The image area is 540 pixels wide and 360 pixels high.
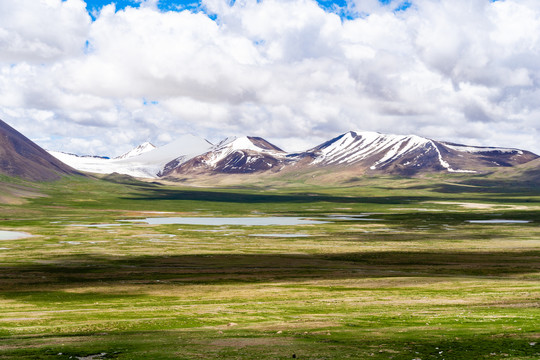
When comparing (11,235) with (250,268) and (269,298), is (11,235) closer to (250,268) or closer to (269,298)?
(250,268)

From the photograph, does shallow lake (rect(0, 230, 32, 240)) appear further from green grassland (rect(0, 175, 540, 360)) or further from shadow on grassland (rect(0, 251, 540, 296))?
shadow on grassland (rect(0, 251, 540, 296))

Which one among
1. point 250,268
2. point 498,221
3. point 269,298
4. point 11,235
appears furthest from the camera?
point 498,221

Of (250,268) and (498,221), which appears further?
(498,221)

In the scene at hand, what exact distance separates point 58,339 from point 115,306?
16.1 meters

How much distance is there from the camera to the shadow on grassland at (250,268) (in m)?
70.6

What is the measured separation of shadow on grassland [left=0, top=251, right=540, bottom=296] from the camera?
7056 cm

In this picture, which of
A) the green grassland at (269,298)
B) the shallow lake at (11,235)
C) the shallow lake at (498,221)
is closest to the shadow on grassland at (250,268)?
the green grassland at (269,298)

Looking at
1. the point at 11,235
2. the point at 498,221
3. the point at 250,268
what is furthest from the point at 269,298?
the point at 498,221

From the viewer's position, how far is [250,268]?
8319cm

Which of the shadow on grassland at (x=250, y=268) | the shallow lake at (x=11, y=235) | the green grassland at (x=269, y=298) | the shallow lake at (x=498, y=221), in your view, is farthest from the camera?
the shallow lake at (x=498, y=221)

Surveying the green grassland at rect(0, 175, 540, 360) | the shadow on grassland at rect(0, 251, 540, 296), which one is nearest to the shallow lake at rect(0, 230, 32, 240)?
the green grassland at rect(0, 175, 540, 360)

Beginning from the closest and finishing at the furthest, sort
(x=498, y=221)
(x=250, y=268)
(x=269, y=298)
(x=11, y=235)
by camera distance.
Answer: (x=269, y=298)
(x=250, y=268)
(x=11, y=235)
(x=498, y=221)

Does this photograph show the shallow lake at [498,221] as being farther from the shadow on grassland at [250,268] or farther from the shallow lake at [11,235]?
the shallow lake at [11,235]

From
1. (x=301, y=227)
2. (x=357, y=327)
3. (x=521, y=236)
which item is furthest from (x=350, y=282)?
(x=301, y=227)
